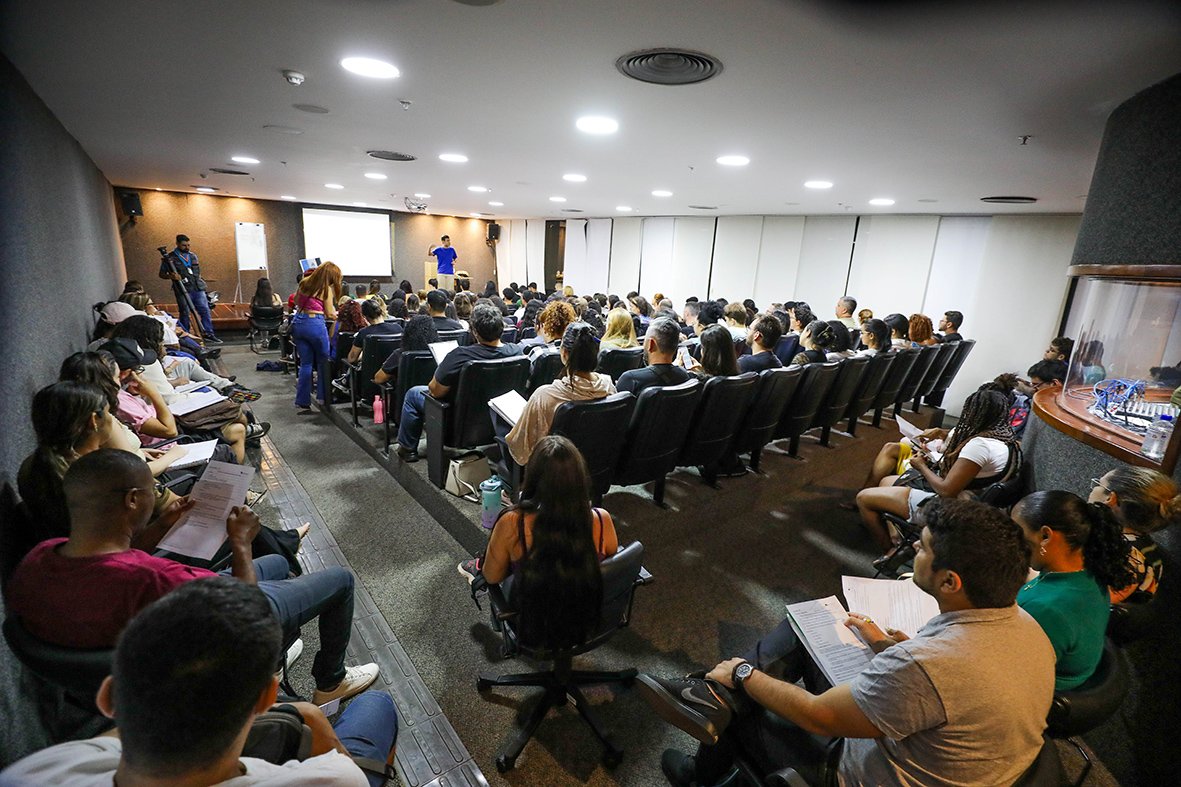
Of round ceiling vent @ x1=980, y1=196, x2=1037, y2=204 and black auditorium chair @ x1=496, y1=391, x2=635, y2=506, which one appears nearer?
black auditorium chair @ x1=496, y1=391, x2=635, y2=506

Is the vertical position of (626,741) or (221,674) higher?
(221,674)

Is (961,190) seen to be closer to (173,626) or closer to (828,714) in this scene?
(828,714)

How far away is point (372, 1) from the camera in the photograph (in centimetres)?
164

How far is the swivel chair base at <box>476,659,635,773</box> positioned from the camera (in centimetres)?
171

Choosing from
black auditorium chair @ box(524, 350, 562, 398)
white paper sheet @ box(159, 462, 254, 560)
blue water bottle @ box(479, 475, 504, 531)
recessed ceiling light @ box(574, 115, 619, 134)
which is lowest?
blue water bottle @ box(479, 475, 504, 531)

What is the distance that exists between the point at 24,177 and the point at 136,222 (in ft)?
31.5

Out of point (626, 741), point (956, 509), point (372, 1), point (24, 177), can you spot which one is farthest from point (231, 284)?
point (956, 509)

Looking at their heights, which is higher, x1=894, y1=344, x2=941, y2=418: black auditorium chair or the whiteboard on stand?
the whiteboard on stand

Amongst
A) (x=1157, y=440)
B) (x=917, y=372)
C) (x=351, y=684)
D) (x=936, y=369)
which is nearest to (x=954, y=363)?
(x=936, y=369)

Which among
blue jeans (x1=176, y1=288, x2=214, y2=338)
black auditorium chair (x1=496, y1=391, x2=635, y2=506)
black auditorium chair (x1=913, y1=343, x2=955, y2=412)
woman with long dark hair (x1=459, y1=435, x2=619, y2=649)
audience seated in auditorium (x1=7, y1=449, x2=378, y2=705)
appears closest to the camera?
audience seated in auditorium (x1=7, y1=449, x2=378, y2=705)

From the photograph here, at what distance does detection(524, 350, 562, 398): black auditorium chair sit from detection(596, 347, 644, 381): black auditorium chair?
0.58 metres

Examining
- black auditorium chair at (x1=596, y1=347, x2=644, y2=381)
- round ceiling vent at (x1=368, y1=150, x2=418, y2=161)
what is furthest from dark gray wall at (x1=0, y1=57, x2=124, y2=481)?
black auditorium chair at (x1=596, y1=347, x2=644, y2=381)

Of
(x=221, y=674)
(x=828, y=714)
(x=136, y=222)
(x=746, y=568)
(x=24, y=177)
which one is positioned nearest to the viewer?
(x=221, y=674)

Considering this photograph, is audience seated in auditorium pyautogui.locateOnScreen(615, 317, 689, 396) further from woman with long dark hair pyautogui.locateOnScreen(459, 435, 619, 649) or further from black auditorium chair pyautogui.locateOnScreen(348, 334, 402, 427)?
black auditorium chair pyautogui.locateOnScreen(348, 334, 402, 427)
